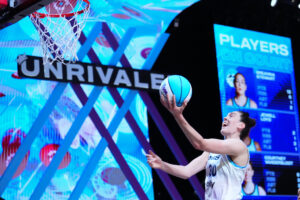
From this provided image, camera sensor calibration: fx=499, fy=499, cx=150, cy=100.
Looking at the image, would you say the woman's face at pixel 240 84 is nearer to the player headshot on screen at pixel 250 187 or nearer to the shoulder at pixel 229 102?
the shoulder at pixel 229 102

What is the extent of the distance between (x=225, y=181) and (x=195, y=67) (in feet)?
14.8

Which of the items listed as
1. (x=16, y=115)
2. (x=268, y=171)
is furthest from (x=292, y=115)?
(x=16, y=115)

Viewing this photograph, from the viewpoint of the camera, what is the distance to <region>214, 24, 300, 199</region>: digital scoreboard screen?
874 cm

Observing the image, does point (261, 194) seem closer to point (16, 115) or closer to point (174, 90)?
point (16, 115)

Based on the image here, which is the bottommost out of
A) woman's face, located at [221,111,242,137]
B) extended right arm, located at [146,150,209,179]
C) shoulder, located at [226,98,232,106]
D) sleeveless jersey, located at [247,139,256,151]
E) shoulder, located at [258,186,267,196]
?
extended right arm, located at [146,150,209,179]

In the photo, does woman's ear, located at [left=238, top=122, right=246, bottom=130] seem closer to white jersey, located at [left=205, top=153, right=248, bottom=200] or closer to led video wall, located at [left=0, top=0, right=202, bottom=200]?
white jersey, located at [left=205, top=153, right=248, bottom=200]

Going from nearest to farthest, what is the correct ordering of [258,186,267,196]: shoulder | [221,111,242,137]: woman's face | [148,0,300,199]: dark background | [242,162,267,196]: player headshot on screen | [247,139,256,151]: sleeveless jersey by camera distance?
[221,111,242,137]: woman's face → [148,0,300,199]: dark background → [242,162,267,196]: player headshot on screen → [258,186,267,196]: shoulder → [247,139,256,151]: sleeveless jersey

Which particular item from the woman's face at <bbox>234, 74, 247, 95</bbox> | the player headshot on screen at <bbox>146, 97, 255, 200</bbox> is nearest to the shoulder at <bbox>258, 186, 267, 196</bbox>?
the woman's face at <bbox>234, 74, 247, 95</bbox>

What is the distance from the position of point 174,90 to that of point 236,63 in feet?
16.1

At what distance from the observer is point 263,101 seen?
9117mm

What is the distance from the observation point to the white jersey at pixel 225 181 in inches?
176

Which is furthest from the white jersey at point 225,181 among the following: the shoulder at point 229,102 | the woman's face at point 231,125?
the shoulder at point 229,102

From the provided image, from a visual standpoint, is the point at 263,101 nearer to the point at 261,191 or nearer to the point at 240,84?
the point at 240,84

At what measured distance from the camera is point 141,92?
8078mm
